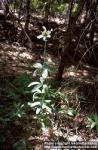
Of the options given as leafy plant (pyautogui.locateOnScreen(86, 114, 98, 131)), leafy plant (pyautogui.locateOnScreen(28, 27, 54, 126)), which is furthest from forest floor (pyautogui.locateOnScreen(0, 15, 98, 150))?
leafy plant (pyautogui.locateOnScreen(28, 27, 54, 126))

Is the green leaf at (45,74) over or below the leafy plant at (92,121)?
over

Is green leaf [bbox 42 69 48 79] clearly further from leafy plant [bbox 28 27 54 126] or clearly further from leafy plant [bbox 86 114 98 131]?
leafy plant [bbox 86 114 98 131]

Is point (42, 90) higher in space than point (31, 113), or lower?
lower

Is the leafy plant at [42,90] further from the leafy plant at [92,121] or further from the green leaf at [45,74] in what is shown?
the leafy plant at [92,121]

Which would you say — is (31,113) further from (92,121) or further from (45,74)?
(45,74)

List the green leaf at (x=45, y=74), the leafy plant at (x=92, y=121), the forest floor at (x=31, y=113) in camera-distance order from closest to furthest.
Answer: the green leaf at (x=45, y=74) < the forest floor at (x=31, y=113) < the leafy plant at (x=92, y=121)

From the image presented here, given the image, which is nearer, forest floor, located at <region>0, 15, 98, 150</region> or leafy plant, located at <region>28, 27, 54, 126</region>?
leafy plant, located at <region>28, 27, 54, 126</region>

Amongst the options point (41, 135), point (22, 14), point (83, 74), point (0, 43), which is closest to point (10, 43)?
point (0, 43)

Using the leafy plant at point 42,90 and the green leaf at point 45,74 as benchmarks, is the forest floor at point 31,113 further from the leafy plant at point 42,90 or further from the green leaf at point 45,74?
the green leaf at point 45,74

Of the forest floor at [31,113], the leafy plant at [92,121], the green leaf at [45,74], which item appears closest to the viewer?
the green leaf at [45,74]

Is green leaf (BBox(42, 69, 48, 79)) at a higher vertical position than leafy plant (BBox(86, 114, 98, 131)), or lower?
higher

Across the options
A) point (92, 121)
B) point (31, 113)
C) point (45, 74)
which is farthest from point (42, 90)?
point (92, 121)

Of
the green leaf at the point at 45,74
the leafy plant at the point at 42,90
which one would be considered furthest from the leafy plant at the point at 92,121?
the green leaf at the point at 45,74

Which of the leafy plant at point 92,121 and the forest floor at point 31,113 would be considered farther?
the leafy plant at point 92,121
